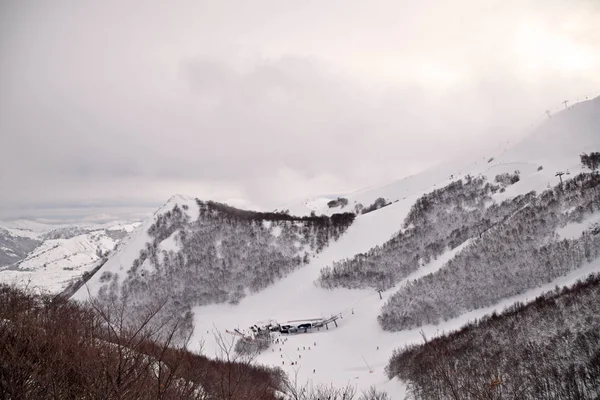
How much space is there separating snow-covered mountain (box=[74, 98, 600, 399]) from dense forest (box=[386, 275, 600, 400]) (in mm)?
4604

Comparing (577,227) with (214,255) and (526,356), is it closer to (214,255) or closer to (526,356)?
(526,356)

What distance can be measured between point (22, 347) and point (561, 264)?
5230 cm

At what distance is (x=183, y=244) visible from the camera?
9288 cm

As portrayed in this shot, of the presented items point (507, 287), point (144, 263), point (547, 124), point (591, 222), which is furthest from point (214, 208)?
point (547, 124)

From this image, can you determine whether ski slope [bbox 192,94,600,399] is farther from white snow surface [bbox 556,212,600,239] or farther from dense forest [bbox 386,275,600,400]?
dense forest [bbox 386,275,600,400]

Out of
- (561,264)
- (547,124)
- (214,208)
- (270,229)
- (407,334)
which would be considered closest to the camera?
(561,264)

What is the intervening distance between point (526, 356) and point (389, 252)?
51.3m

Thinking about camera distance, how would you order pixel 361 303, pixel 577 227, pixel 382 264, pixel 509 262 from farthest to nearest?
pixel 382 264
pixel 361 303
pixel 509 262
pixel 577 227

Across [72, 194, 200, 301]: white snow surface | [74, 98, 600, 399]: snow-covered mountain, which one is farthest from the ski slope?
[72, 194, 200, 301]: white snow surface

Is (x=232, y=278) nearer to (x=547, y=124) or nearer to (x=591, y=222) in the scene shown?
(x=591, y=222)

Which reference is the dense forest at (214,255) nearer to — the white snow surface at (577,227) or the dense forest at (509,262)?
the dense forest at (509,262)

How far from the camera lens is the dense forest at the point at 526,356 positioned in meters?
19.1

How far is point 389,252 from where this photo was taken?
75.3 metres

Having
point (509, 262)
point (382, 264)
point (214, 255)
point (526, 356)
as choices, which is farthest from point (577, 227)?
point (214, 255)
